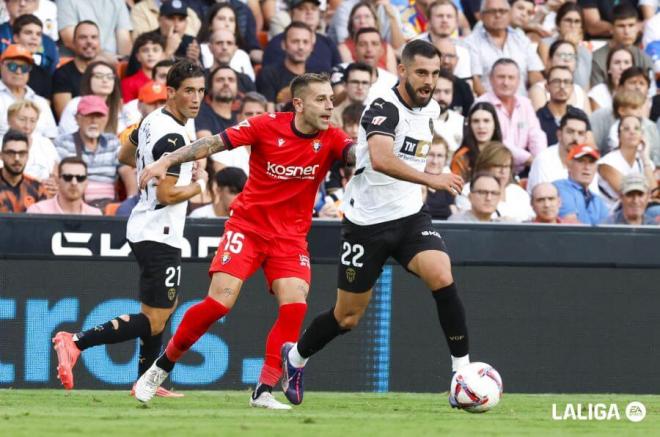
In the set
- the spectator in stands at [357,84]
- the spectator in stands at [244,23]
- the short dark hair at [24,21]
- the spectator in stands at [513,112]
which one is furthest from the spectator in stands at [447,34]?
the short dark hair at [24,21]

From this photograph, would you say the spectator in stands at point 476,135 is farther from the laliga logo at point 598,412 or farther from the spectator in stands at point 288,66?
the laliga logo at point 598,412

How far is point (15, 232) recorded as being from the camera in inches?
445

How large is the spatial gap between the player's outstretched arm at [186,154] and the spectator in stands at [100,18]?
22.4ft

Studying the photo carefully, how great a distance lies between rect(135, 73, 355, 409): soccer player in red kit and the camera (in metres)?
9.43

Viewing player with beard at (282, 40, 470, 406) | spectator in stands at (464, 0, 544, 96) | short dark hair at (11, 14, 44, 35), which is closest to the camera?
player with beard at (282, 40, 470, 406)

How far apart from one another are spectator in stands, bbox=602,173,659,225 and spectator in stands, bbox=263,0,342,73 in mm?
4048

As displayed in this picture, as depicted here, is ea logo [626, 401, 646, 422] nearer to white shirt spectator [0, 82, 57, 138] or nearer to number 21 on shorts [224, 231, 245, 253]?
number 21 on shorts [224, 231, 245, 253]

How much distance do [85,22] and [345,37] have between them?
358 centimetres

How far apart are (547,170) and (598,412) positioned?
5.68 m

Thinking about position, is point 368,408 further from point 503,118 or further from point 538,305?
point 503,118

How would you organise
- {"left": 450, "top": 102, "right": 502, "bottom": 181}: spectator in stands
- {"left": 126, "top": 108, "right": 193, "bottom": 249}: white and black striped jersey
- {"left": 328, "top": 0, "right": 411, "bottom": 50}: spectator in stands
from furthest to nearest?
{"left": 328, "top": 0, "right": 411, "bottom": 50}: spectator in stands → {"left": 450, "top": 102, "right": 502, "bottom": 181}: spectator in stands → {"left": 126, "top": 108, "right": 193, "bottom": 249}: white and black striped jersey

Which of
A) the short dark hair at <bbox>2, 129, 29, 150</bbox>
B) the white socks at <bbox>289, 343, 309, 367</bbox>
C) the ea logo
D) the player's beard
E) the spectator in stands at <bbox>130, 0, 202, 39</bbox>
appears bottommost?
the ea logo

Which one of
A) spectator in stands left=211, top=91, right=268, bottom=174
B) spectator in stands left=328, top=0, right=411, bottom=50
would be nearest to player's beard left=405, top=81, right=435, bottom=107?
spectator in stands left=211, top=91, right=268, bottom=174

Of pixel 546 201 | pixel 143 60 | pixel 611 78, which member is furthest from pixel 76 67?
pixel 611 78
